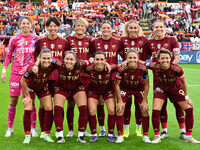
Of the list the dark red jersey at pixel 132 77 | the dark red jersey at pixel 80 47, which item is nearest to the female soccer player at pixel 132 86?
the dark red jersey at pixel 132 77

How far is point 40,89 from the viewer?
5664 millimetres

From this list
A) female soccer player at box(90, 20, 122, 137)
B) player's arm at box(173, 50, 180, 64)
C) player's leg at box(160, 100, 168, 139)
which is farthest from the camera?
female soccer player at box(90, 20, 122, 137)

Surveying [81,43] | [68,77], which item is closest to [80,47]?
[81,43]

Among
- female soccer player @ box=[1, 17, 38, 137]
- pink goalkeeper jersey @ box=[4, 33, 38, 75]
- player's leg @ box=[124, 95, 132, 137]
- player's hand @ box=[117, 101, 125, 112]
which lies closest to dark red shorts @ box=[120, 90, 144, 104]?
player's hand @ box=[117, 101, 125, 112]

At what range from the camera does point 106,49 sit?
617 centimetres

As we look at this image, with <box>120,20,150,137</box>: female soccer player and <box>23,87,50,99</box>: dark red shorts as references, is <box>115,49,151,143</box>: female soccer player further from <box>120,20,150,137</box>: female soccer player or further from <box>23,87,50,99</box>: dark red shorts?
<box>23,87,50,99</box>: dark red shorts

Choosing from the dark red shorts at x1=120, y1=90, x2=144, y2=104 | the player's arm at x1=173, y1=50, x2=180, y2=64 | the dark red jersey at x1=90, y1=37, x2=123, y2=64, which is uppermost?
the dark red jersey at x1=90, y1=37, x2=123, y2=64

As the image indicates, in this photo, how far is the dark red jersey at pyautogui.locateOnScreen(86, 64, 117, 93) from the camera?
5.71 meters

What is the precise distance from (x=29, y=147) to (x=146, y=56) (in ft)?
9.23

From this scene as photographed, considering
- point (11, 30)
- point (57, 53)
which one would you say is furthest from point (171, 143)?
point (11, 30)

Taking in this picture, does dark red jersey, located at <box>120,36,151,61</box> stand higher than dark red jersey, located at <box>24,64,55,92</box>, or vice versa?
dark red jersey, located at <box>120,36,151,61</box>

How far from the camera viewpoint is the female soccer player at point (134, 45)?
6.09m

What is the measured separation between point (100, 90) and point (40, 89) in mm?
1045

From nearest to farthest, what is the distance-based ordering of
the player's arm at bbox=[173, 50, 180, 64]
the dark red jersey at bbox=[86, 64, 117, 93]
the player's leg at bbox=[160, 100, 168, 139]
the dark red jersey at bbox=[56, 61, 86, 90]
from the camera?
1. the dark red jersey at bbox=[56, 61, 86, 90]
2. the dark red jersey at bbox=[86, 64, 117, 93]
3. the player's leg at bbox=[160, 100, 168, 139]
4. the player's arm at bbox=[173, 50, 180, 64]
